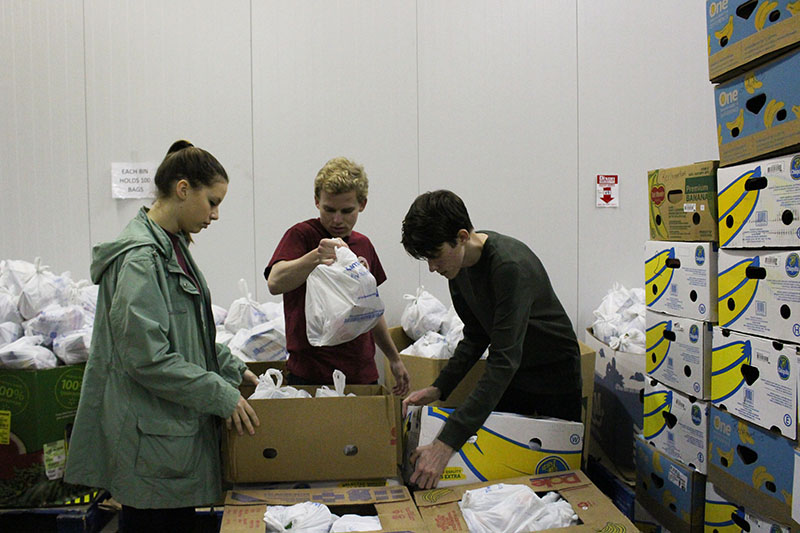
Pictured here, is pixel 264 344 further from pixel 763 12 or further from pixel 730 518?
pixel 763 12

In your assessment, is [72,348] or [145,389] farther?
[72,348]

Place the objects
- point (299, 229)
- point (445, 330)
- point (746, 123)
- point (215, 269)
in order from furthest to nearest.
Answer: point (215, 269) → point (445, 330) → point (299, 229) → point (746, 123)

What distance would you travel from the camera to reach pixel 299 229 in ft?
6.34

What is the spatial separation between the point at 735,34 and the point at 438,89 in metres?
1.71

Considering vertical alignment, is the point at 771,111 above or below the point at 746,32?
below

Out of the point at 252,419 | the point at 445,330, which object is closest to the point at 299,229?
the point at 252,419

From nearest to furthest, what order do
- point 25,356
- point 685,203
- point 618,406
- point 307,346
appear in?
point 685,203 < point 307,346 < point 25,356 < point 618,406

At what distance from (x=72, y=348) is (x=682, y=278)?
209cm

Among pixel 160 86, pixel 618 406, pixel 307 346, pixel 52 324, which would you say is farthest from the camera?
pixel 160 86

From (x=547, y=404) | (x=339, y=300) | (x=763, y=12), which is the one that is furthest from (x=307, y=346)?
(x=763, y=12)

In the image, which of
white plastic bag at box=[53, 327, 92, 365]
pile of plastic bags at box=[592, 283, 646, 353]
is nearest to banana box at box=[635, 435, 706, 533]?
pile of plastic bags at box=[592, 283, 646, 353]

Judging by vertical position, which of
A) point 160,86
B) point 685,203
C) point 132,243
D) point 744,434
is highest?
point 160,86

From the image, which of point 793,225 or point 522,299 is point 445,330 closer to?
point 522,299

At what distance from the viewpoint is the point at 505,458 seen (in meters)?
1.59
